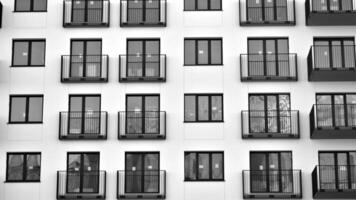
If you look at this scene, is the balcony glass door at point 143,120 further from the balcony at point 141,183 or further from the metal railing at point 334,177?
the metal railing at point 334,177

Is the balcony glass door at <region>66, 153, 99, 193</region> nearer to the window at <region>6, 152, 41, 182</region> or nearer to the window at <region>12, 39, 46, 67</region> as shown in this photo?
the window at <region>6, 152, 41, 182</region>

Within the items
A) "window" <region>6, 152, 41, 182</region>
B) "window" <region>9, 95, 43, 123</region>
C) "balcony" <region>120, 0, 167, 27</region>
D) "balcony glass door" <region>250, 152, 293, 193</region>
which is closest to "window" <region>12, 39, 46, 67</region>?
"window" <region>9, 95, 43, 123</region>

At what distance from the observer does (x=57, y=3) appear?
40.9 metres

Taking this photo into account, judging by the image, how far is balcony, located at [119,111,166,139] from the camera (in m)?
38.9

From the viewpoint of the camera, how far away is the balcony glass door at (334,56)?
39094mm

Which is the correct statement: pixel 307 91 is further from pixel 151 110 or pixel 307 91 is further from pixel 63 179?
pixel 63 179

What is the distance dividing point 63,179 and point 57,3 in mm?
10140

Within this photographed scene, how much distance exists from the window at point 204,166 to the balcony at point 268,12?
7.69 m

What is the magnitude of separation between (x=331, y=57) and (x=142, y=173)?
39.9ft

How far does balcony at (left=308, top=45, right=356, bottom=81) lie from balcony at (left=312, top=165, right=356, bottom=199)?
4929 millimetres

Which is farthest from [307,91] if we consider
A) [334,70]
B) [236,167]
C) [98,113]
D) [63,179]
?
[63,179]

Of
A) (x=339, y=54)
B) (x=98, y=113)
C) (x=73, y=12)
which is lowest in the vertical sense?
(x=98, y=113)

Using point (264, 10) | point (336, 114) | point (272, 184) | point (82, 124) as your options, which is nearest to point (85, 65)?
point (82, 124)

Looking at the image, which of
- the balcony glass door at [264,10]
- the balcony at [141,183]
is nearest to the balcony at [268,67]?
the balcony glass door at [264,10]
